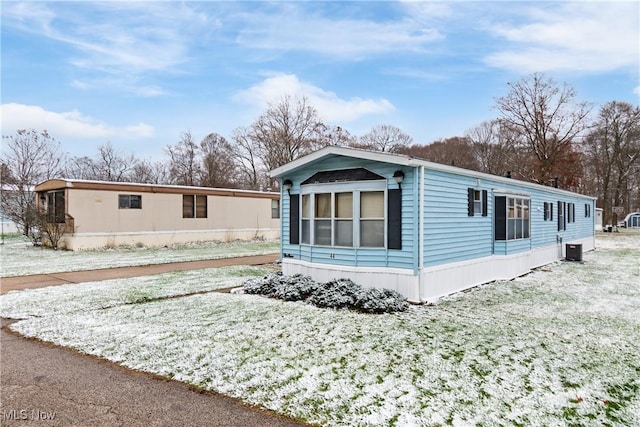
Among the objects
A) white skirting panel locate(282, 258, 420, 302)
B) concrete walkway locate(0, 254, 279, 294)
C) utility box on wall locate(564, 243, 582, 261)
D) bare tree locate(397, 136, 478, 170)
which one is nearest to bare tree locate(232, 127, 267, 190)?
bare tree locate(397, 136, 478, 170)

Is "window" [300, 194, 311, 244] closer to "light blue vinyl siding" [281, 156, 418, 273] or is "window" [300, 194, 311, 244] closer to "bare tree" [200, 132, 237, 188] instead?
"light blue vinyl siding" [281, 156, 418, 273]

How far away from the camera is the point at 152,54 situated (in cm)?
1197

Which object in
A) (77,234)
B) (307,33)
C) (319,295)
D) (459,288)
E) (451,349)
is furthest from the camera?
(77,234)

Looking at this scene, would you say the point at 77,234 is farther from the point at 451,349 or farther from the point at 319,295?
the point at 451,349

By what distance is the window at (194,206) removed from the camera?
1884 centimetres

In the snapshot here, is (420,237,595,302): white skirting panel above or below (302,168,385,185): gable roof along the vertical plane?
below

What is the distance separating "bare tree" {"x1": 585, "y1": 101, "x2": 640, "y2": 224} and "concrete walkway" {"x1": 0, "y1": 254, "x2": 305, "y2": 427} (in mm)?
37688

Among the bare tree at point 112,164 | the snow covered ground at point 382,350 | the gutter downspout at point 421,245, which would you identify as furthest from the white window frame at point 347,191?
the bare tree at point 112,164

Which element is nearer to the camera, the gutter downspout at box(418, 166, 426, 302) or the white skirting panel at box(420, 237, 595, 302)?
the gutter downspout at box(418, 166, 426, 302)

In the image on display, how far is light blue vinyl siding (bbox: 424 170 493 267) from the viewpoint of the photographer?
772cm

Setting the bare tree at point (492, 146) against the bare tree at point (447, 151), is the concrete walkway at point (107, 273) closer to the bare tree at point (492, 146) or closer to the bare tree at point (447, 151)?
the bare tree at point (447, 151)

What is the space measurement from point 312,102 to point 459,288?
27.6 m

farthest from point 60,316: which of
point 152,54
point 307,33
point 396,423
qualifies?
point 307,33

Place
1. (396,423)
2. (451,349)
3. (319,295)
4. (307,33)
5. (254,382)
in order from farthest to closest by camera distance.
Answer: (307,33) < (319,295) < (451,349) < (254,382) < (396,423)
